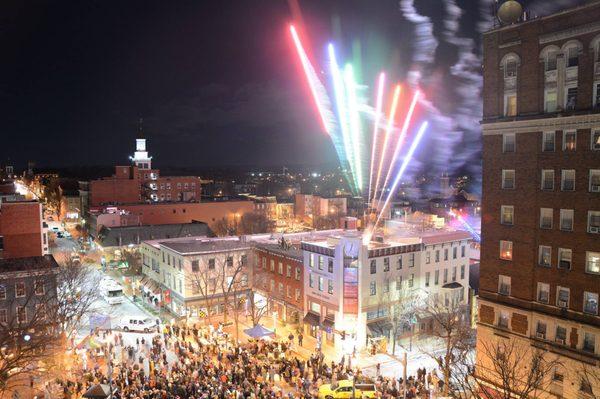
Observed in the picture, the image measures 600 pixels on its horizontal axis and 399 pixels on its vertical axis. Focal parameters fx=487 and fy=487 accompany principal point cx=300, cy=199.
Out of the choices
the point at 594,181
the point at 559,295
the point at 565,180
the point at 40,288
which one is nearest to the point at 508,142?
the point at 565,180

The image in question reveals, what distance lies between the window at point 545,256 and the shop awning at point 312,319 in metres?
18.7

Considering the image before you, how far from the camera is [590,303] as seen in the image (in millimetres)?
25734

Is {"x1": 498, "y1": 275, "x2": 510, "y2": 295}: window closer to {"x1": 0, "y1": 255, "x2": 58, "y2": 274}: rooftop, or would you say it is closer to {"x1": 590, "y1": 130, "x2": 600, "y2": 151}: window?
{"x1": 590, "y1": 130, "x2": 600, "y2": 151}: window

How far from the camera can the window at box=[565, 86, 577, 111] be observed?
26438 millimetres

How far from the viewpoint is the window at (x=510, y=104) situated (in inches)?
1157

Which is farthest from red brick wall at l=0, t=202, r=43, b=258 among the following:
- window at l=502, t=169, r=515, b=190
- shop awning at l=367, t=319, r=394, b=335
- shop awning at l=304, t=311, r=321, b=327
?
window at l=502, t=169, r=515, b=190

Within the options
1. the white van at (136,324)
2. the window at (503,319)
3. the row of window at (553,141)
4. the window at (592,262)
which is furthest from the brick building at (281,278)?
the window at (592,262)

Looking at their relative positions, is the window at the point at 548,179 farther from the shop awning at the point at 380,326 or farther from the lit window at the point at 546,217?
the shop awning at the point at 380,326

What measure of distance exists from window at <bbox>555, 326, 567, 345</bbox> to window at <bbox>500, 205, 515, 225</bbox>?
648 cm

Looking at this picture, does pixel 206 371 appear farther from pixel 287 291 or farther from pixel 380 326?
pixel 287 291

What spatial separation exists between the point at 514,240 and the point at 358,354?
48.8ft

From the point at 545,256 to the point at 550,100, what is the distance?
8.91m

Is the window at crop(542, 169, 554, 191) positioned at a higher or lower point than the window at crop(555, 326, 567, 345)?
higher

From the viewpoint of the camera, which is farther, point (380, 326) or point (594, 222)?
point (380, 326)
